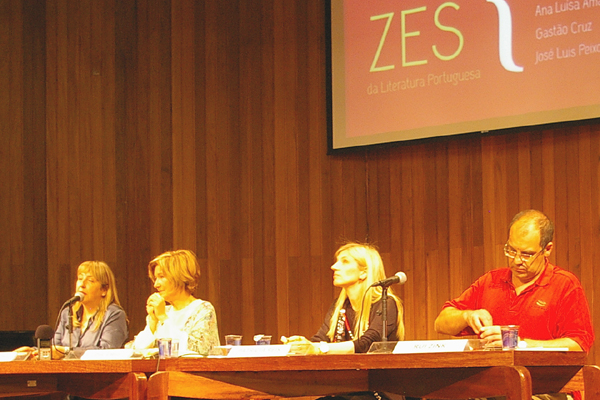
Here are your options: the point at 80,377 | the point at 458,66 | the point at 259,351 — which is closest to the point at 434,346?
the point at 259,351

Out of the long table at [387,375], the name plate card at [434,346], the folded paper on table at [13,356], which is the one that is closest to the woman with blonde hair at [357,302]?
the long table at [387,375]

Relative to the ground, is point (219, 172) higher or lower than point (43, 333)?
higher

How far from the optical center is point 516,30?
4965 mm

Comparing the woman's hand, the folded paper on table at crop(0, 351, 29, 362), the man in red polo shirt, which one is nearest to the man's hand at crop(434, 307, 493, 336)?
the man in red polo shirt

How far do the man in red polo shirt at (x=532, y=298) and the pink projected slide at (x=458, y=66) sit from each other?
4.39ft

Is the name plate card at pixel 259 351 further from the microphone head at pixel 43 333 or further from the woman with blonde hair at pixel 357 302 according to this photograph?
the microphone head at pixel 43 333

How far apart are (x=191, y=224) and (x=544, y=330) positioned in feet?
10.4

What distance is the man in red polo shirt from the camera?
138 inches

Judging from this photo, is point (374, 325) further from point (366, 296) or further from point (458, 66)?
point (458, 66)

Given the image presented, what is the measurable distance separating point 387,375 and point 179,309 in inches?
71.3

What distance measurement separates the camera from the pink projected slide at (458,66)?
15.6 ft

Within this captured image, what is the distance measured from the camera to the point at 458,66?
17.0ft

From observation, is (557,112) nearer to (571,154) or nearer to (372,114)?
(571,154)

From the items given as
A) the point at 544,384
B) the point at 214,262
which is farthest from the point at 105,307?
the point at 544,384
